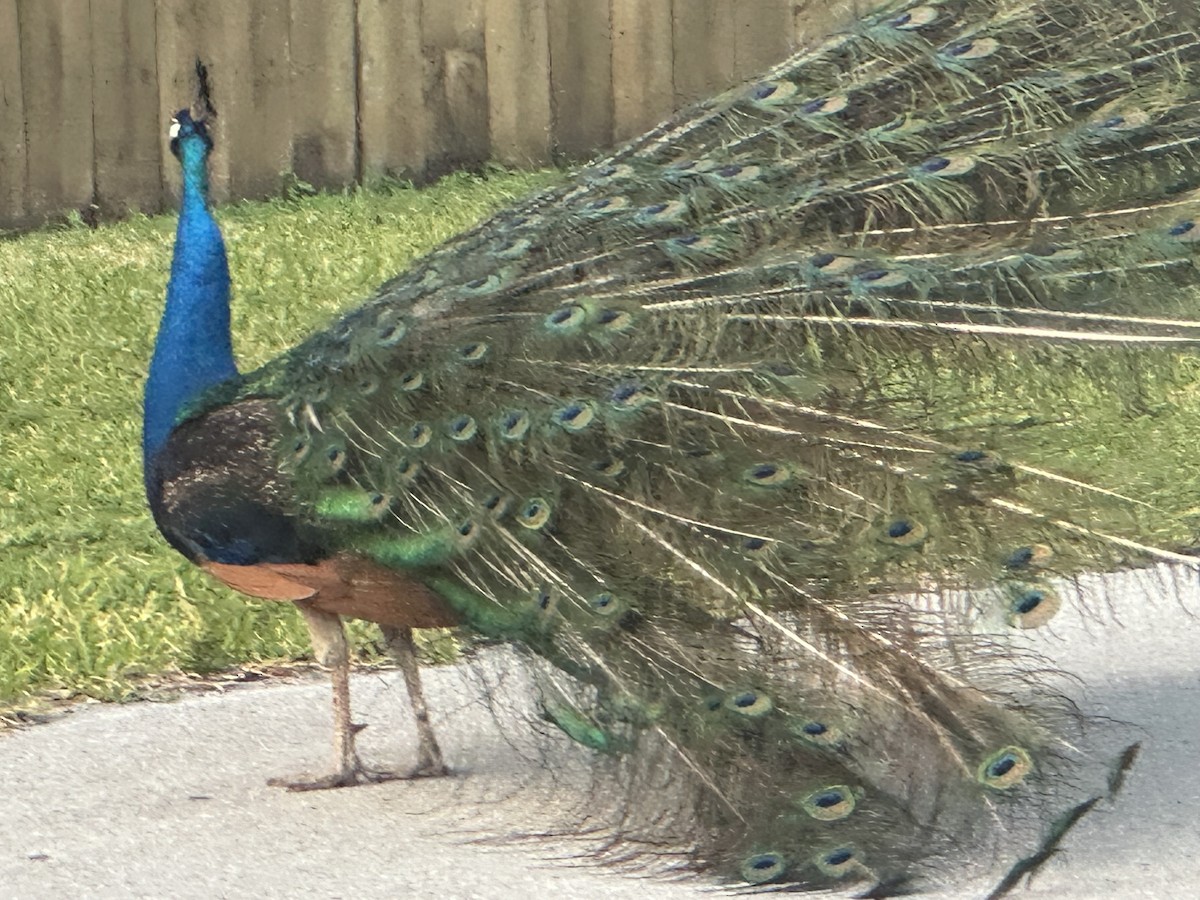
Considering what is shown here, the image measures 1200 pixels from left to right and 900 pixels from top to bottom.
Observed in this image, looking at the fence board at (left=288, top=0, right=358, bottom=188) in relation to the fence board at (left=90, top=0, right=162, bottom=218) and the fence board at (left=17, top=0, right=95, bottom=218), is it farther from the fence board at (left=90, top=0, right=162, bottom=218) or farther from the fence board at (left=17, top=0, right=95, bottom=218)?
the fence board at (left=17, top=0, right=95, bottom=218)

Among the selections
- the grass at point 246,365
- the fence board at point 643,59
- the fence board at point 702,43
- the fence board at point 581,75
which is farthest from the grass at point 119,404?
the fence board at point 702,43

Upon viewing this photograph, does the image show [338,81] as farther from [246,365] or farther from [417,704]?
[417,704]

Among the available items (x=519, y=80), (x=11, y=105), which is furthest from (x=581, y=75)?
(x=11, y=105)

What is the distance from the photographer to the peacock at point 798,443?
407cm

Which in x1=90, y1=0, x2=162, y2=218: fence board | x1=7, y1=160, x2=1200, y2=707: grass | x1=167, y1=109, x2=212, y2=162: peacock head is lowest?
x1=7, y1=160, x2=1200, y2=707: grass

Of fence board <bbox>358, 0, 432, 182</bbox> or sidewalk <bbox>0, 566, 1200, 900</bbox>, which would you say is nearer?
sidewalk <bbox>0, 566, 1200, 900</bbox>

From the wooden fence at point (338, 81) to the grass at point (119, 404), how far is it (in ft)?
1.06

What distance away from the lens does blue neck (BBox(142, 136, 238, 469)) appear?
4.82m

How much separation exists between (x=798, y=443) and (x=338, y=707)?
1.39 metres

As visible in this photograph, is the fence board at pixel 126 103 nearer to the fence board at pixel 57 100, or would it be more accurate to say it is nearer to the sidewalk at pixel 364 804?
the fence board at pixel 57 100

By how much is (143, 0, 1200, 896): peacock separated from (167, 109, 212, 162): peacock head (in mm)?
892

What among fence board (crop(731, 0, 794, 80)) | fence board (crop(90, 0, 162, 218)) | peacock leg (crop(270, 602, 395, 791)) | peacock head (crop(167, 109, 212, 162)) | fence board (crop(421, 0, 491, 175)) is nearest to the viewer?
peacock leg (crop(270, 602, 395, 791))

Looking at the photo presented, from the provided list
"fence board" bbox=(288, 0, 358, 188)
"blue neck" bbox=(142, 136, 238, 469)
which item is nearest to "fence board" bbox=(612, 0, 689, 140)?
"fence board" bbox=(288, 0, 358, 188)

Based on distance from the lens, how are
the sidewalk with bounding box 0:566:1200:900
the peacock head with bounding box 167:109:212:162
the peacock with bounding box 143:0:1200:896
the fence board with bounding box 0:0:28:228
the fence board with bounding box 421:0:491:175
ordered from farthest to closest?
the fence board with bounding box 0:0:28:228
the fence board with bounding box 421:0:491:175
the peacock head with bounding box 167:109:212:162
the sidewalk with bounding box 0:566:1200:900
the peacock with bounding box 143:0:1200:896
